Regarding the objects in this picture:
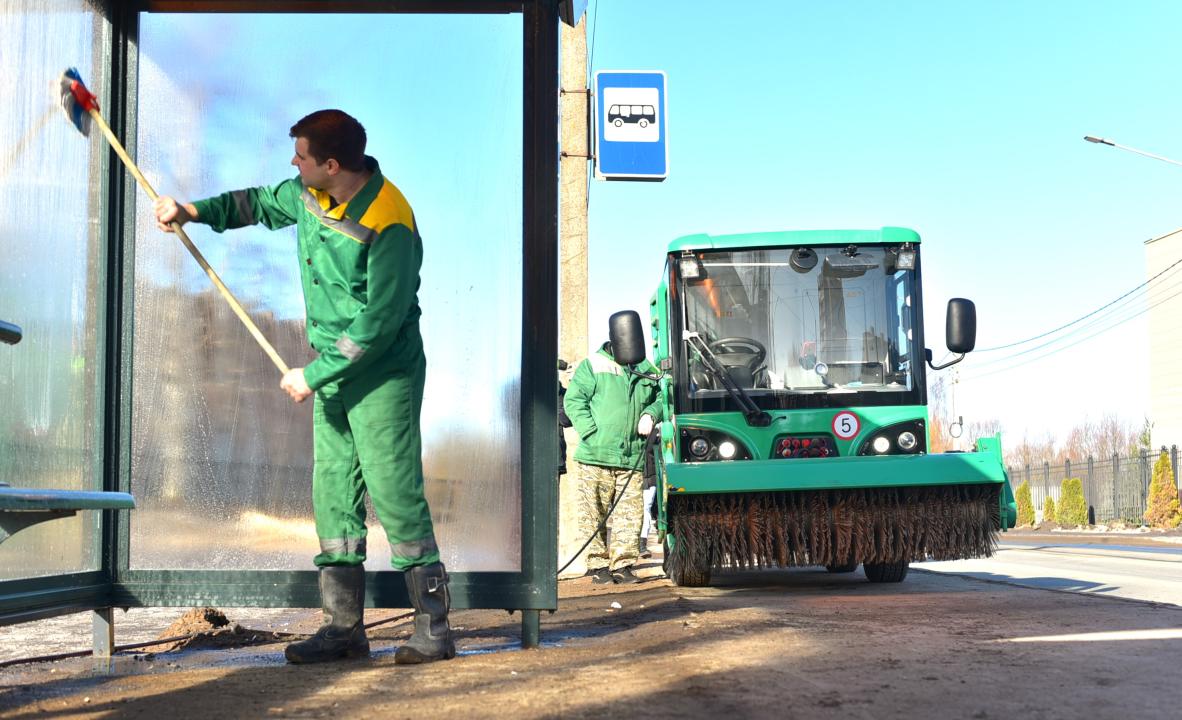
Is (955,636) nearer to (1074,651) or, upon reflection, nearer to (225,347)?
(1074,651)

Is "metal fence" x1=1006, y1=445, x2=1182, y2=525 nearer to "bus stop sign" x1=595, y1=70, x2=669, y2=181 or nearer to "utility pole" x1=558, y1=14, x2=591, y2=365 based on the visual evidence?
"utility pole" x1=558, y1=14, x2=591, y2=365

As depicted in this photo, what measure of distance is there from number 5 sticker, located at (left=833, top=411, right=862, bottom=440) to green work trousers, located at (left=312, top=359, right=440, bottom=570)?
4847 mm

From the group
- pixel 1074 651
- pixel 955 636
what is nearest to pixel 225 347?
pixel 955 636

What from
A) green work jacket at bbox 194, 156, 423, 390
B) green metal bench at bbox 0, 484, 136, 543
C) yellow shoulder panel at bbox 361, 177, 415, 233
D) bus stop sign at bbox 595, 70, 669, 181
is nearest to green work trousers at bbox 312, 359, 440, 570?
green work jacket at bbox 194, 156, 423, 390

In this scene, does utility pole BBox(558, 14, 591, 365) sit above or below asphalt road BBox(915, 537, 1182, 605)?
above

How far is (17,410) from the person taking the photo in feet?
15.6

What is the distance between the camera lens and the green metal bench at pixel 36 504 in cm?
327

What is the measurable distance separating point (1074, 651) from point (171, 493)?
367 centimetres

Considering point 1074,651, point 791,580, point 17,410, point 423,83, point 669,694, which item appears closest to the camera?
point 669,694

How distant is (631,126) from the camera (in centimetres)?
1114

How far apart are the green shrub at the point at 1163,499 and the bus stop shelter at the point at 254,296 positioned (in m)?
27.3

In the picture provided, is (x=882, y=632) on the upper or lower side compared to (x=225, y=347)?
lower

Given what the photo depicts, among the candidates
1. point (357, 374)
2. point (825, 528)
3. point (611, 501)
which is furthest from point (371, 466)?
point (611, 501)

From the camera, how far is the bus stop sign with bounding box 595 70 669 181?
35.8 feet
